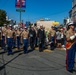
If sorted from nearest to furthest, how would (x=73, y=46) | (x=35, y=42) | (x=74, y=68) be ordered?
(x=73, y=46)
(x=74, y=68)
(x=35, y=42)

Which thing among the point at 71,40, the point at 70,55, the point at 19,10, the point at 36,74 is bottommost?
the point at 36,74

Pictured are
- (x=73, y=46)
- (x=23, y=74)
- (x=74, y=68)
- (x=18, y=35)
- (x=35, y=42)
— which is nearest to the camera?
(x=23, y=74)

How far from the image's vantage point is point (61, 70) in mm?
10148

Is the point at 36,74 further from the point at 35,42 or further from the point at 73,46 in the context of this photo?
the point at 35,42

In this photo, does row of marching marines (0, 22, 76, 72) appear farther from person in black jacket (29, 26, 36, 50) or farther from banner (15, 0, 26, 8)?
banner (15, 0, 26, 8)

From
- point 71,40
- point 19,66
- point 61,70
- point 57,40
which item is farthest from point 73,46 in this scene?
point 57,40

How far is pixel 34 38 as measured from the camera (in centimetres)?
1959

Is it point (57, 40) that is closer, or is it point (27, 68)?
point (27, 68)

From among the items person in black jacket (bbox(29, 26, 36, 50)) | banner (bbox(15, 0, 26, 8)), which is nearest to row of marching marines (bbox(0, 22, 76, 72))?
person in black jacket (bbox(29, 26, 36, 50))

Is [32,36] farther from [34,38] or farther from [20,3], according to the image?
[20,3]

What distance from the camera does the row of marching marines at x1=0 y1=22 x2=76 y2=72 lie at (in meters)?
9.88

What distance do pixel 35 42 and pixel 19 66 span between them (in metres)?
9.62

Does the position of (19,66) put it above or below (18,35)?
below

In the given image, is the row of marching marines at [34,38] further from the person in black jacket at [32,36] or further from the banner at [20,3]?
the banner at [20,3]
